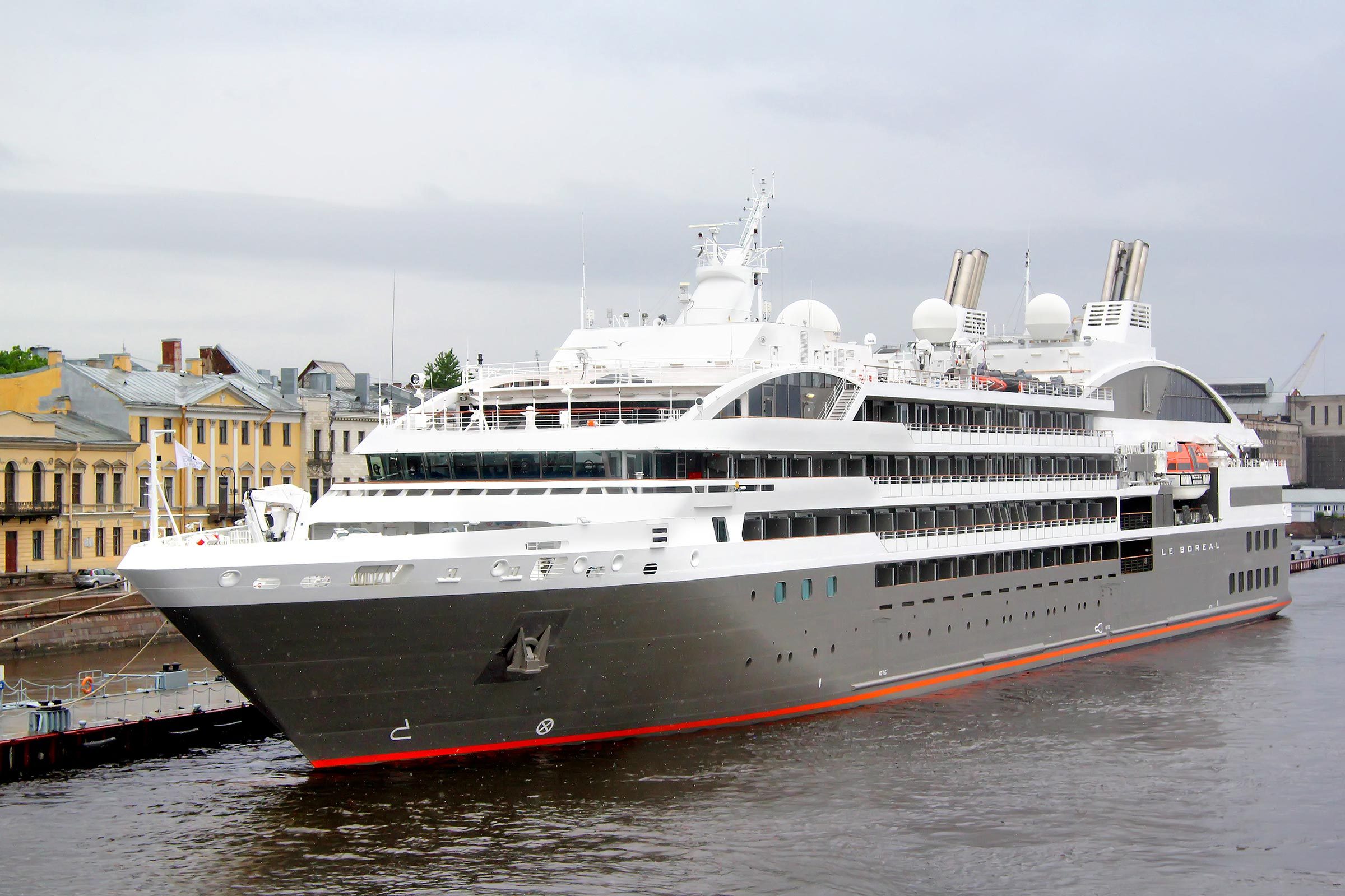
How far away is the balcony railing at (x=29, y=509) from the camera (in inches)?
2347

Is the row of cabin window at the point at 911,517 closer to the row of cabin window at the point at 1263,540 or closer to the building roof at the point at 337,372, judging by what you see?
the row of cabin window at the point at 1263,540

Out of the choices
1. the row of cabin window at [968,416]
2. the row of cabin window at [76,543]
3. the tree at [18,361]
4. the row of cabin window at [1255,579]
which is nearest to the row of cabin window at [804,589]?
the row of cabin window at [968,416]

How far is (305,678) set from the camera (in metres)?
29.0

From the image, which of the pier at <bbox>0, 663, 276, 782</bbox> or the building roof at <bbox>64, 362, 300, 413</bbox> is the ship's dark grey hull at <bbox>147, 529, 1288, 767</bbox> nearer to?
the pier at <bbox>0, 663, 276, 782</bbox>

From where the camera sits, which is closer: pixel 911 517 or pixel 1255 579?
pixel 911 517

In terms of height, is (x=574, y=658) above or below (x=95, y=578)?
below

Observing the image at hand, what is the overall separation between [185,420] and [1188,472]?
4446 cm

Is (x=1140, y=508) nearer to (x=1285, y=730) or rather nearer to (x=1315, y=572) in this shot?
(x=1285, y=730)

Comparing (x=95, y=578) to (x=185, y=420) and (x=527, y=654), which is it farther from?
(x=527, y=654)

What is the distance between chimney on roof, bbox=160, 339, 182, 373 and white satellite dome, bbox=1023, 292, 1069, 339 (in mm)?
47536

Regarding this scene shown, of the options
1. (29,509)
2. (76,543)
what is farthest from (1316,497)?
(29,509)

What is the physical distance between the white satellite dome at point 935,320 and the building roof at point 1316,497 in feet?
319

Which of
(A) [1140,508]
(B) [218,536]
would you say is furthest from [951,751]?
(A) [1140,508]

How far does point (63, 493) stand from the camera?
206 ft
